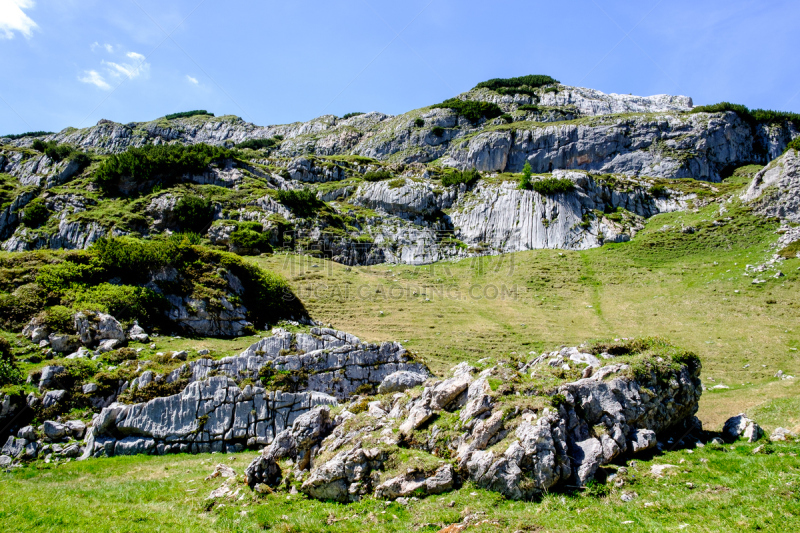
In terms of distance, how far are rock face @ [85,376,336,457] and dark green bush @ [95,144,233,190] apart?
68793mm

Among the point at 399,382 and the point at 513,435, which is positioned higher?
the point at 513,435

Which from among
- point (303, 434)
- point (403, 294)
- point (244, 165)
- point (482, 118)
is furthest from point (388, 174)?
point (303, 434)

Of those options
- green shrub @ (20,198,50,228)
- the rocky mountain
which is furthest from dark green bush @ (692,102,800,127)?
green shrub @ (20,198,50,228)

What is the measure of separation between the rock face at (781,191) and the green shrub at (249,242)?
6984cm

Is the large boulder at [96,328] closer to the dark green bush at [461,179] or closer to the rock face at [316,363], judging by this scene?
the rock face at [316,363]

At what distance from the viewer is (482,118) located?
421 feet

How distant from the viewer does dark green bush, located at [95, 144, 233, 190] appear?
71125 mm

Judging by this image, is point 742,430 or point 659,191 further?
point 659,191

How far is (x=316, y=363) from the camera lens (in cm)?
2119

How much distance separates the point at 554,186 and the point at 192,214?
2418 inches

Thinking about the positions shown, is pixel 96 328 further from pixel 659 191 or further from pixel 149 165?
pixel 659 191

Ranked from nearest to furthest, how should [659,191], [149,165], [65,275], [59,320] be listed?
[59,320], [65,275], [149,165], [659,191]

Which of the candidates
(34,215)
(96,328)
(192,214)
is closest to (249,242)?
(192,214)

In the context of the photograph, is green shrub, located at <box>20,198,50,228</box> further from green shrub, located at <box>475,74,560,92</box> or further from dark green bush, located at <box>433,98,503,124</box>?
green shrub, located at <box>475,74,560,92</box>
